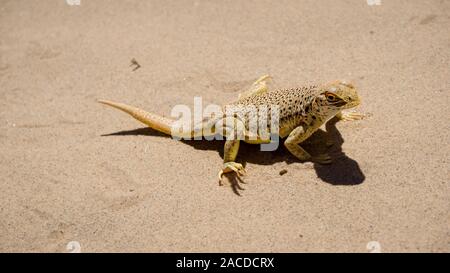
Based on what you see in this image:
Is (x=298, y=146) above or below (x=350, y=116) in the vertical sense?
below

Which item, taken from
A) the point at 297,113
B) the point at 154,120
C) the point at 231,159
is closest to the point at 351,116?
the point at 297,113

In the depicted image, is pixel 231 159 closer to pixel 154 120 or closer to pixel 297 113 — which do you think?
pixel 297 113

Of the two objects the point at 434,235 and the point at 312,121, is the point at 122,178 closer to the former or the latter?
the point at 312,121

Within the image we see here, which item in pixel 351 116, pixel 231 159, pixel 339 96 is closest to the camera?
pixel 339 96

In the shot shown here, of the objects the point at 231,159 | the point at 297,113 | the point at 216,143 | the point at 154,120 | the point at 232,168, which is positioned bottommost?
the point at 232,168

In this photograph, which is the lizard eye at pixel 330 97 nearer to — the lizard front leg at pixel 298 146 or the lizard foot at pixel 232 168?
the lizard front leg at pixel 298 146
